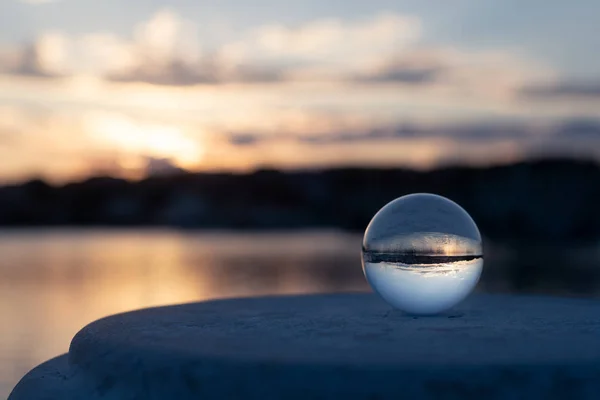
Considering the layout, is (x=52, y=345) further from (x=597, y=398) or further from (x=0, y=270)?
(x=0, y=270)

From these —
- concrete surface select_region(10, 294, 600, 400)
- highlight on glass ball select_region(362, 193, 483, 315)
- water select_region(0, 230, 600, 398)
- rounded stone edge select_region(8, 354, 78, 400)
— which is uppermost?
highlight on glass ball select_region(362, 193, 483, 315)

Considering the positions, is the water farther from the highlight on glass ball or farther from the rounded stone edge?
the highlight on glass ball

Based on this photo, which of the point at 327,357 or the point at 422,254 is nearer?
the point at 327,357

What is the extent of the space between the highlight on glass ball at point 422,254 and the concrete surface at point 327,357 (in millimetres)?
215

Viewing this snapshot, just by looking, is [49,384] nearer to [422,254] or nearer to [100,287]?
[422,254]

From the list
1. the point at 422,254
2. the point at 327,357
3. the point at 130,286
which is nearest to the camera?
the point at 327,357

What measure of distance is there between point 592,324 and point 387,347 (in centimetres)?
216

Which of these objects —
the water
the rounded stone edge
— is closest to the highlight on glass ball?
the rounded stone edge

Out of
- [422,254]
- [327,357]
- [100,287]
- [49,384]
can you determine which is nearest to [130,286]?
[100,287]

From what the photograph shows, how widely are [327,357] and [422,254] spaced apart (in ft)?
6.05

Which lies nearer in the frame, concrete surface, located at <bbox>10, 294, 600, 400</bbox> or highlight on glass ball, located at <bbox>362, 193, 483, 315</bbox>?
concrete surface, located at <bbox>10, 294, 600, 400</bbox>

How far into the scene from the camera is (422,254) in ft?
21.0

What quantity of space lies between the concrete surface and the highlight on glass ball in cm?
22

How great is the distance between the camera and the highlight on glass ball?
642cm
